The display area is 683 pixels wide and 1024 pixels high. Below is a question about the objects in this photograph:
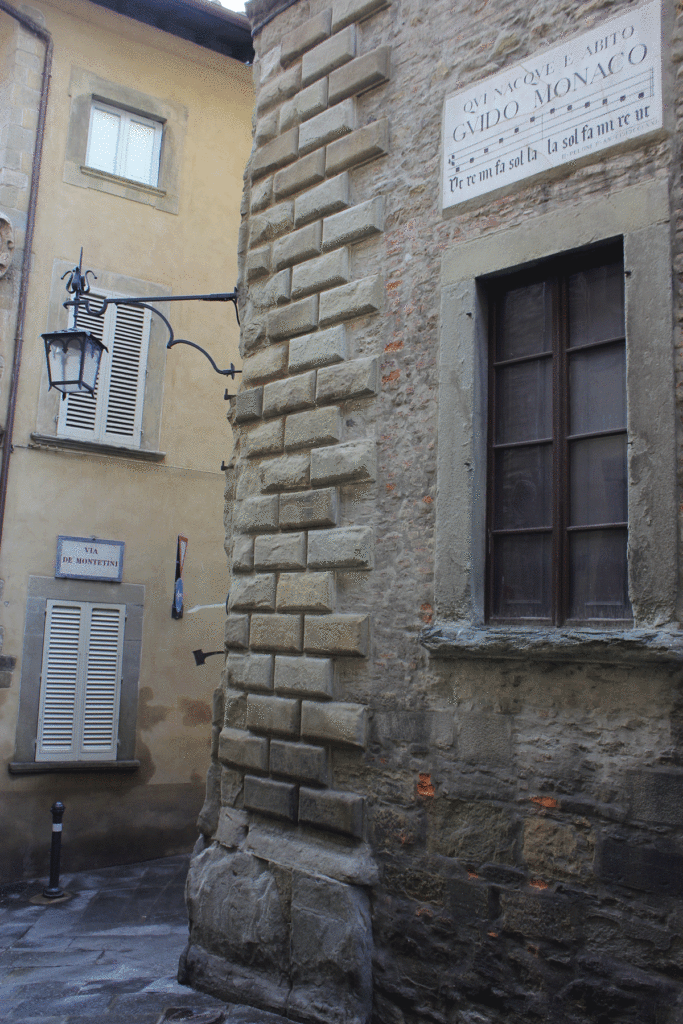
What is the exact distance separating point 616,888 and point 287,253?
381 centimetres

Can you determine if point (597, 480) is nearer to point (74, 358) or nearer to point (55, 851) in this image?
point (74, 358)

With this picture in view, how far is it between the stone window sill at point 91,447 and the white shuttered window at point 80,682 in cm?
156

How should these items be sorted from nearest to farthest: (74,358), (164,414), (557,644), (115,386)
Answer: (557,644) → (74,358) → (115,386) → (164,414)

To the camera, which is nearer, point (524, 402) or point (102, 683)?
point (524, 402)

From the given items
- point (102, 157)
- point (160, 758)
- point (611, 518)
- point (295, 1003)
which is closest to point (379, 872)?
point (295, 1003)

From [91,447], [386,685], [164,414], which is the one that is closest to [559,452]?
[386,685]

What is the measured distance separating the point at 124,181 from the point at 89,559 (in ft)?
13.6

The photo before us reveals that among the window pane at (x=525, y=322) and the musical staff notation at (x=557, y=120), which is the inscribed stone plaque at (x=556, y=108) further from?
the window pane at (x=525, y=322)

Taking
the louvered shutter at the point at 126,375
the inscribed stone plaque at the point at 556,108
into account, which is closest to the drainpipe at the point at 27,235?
the louvered shutter at the point at 126,375

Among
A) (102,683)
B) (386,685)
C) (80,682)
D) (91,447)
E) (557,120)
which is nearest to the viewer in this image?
(557,120)

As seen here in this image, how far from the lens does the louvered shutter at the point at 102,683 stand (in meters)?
8.49

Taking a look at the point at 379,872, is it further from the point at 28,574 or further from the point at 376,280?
the point at 28,574

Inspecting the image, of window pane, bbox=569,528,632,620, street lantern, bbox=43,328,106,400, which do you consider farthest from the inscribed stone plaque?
street lantern, bbox=43,328,106,400

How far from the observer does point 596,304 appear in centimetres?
388
